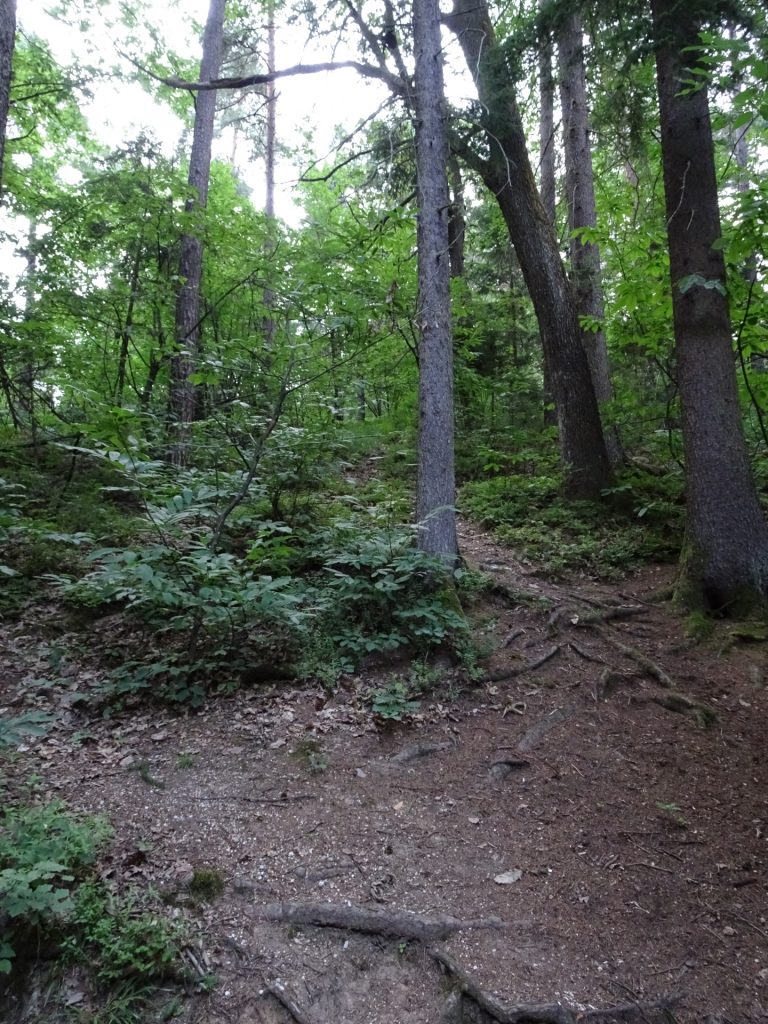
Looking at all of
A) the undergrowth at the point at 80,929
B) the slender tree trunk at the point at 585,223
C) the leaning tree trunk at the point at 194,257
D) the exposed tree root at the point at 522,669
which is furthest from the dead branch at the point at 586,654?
the leaning tree trunk at the point at 194,257

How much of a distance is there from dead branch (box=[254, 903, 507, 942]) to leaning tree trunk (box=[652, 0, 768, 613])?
4.27 metres

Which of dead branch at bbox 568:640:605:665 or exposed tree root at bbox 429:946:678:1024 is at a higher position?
dead branch at bbox 568:640:605:665

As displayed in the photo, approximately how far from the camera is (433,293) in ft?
20.0

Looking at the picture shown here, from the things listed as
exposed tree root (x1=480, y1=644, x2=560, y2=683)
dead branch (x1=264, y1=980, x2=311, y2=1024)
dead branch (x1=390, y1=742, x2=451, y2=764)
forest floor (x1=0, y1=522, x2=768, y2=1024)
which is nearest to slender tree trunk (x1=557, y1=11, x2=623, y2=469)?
exposed tree root (x1=480, y1=644, x2=560, y2=683)

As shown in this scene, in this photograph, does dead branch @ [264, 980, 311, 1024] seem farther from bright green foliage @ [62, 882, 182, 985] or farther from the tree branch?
the tree branch

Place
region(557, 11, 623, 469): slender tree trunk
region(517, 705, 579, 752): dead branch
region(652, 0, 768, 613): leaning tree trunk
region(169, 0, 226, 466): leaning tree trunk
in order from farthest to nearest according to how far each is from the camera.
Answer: region(557, 11, 623, 469): slender tree trunk, region(169, 0, 226, 466): leaning tree trunk, region(652, 0, 768, 613): leaning tree trunk, region(517, 705, 579, 752): dead branch

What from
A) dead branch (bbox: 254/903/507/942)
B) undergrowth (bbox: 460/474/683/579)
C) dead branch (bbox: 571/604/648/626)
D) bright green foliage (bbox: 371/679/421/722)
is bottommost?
dead branch (bbox: 254/903/507/942)

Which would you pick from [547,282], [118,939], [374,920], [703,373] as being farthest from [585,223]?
[118,939]

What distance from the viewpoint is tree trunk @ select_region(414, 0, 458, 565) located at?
241 inches

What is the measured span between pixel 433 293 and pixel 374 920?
17.9 feet

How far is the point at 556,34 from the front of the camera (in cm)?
664

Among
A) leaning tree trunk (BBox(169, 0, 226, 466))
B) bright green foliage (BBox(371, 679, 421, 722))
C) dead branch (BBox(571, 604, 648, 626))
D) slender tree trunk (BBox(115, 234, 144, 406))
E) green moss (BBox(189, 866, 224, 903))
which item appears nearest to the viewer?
green moss (BBox(189, 866, 224, 903))

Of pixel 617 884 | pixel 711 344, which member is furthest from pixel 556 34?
pixel 617 884

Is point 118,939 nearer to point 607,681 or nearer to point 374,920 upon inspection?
point 374,920
